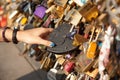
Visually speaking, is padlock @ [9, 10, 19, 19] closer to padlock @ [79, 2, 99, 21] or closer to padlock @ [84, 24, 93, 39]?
padlock @ [84, 24, 93, 39]

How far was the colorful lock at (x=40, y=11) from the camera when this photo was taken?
5.95 feet

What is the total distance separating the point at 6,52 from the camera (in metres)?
2.12

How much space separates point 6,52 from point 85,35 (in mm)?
802

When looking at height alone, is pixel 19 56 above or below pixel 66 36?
below

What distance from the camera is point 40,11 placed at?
6.02 ft

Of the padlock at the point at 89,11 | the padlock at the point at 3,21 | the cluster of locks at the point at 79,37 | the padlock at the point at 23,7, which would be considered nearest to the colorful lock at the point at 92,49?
the cluster of locks at the point at 79,37

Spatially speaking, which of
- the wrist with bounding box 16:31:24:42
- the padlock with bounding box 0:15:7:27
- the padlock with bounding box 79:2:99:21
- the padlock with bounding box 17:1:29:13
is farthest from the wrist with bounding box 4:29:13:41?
→ the padlock with bounding box 0:15:7:27

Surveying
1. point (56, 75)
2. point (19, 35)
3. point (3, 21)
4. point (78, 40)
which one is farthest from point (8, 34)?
point (3, 21)

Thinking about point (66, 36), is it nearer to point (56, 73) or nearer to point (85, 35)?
point (85, 35)

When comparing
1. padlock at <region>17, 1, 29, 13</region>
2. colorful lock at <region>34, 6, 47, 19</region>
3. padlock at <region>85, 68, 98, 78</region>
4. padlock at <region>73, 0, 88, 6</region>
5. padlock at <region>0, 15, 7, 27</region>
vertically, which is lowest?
padlock at <region>0, 15, 7, 27</region>

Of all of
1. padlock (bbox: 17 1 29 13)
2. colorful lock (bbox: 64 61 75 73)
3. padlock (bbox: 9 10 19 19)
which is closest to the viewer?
colorful lock (bbox: 64 61 75 73)

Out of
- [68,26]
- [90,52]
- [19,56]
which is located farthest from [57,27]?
[19,56]

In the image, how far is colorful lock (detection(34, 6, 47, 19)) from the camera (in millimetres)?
1814

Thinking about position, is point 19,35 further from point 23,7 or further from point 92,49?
point 23,7
